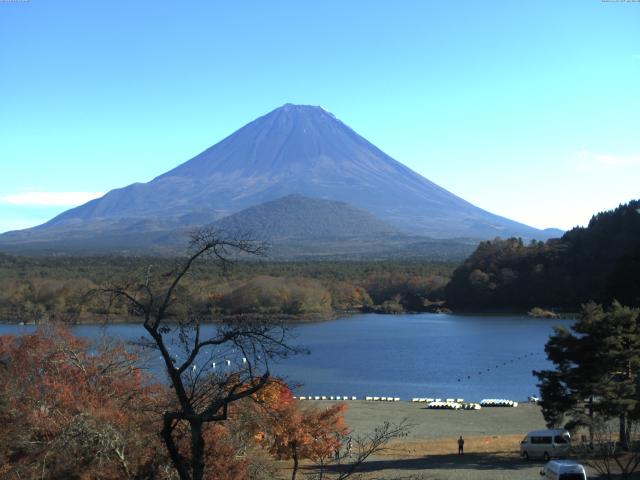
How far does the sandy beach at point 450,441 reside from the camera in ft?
37.0

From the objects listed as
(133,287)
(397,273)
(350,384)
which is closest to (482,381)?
(350,384)

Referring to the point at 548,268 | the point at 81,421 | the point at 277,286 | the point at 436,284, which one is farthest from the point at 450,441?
the point at 436,284

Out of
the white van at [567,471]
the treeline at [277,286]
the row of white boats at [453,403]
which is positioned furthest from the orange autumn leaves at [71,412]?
the treeline at [277,286]

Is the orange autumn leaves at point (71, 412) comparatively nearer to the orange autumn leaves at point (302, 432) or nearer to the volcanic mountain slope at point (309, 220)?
the orange autumn leaves at point (302, 432)

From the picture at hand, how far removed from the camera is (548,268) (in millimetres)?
53406

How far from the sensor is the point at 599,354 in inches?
472

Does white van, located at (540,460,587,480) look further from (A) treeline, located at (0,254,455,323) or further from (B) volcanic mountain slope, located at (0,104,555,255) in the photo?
(B) volcanic mountain slope, located at (0,104,555,255)

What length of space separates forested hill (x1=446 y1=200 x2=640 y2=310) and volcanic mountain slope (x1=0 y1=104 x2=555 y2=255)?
282 feet

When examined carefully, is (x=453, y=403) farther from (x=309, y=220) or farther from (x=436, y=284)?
(x=309, y=220)

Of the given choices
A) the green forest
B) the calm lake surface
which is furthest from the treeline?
the calm lake surface

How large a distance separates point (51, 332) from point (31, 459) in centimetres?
450

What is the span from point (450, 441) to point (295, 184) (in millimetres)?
147182

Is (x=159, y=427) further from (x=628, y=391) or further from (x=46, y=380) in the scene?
(x=628, y=391)

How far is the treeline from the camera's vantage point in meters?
46.6
